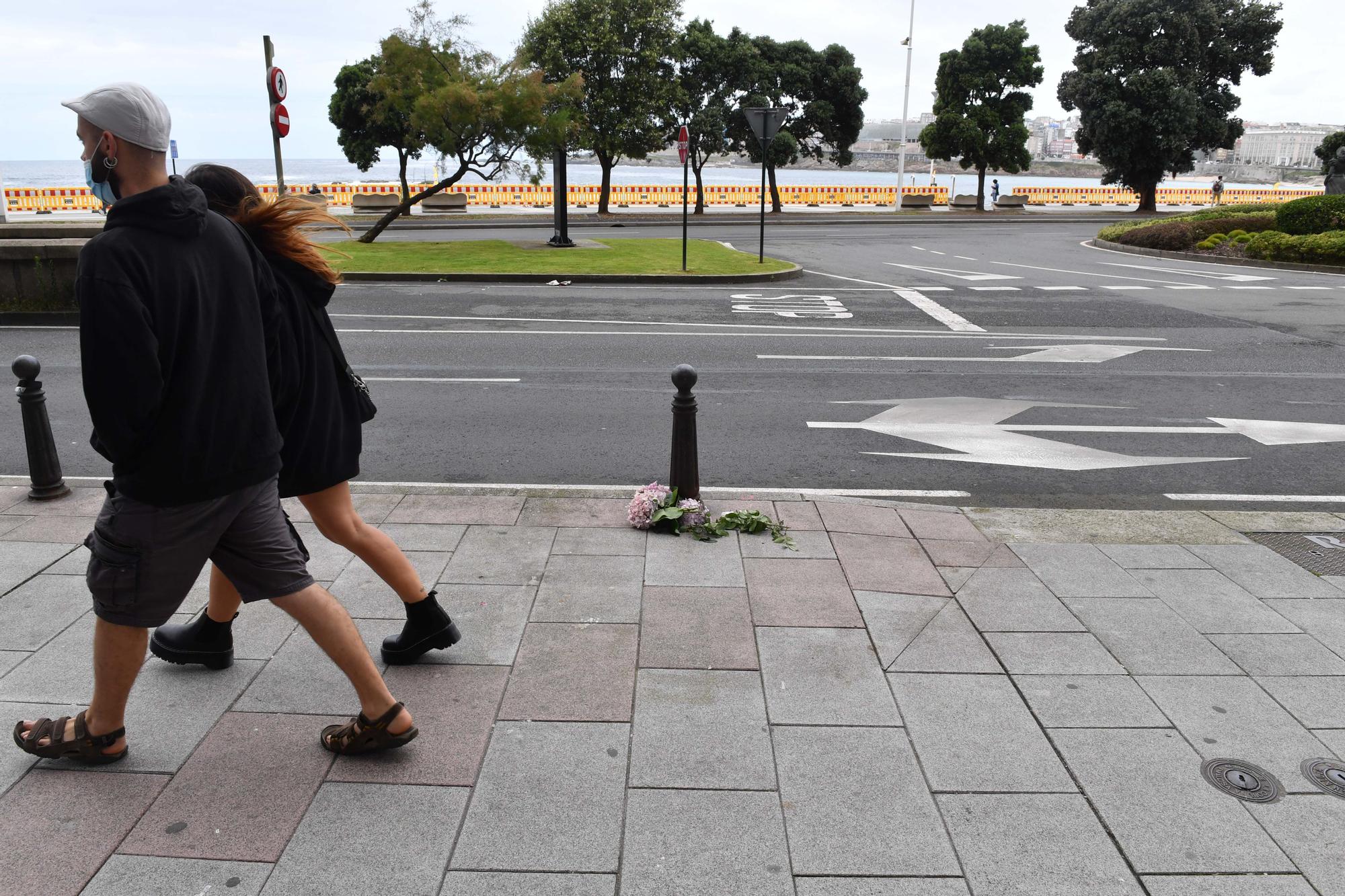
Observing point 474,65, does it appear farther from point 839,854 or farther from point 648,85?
point 839,854

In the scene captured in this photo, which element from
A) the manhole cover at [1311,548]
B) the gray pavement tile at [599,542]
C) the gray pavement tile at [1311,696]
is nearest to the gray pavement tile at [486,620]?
the gray pavement tile at [599,542]

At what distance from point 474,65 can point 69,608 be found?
2091 cm

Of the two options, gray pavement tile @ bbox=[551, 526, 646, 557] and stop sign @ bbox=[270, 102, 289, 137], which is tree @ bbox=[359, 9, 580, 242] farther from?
gray pavement tile @ bbox=[551, 526, 646, 557]

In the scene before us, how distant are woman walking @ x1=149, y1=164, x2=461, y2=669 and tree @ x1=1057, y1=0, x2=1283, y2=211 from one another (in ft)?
133

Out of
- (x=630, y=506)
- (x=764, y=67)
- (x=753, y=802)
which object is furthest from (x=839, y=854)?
(x=764, y=67)

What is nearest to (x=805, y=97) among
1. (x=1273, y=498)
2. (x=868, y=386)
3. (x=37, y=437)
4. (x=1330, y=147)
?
Answer: (x=1330, y=147)

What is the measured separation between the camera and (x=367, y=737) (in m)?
3.28

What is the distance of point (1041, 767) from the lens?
3322mm

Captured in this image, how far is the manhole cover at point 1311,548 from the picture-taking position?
5281 mm

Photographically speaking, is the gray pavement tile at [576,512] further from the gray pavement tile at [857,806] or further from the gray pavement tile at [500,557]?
the gray pavement tile at [857,806]

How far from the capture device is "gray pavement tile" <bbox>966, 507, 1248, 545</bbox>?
561 centimetres

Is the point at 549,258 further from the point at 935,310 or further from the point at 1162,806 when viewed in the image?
the point at 1162,806

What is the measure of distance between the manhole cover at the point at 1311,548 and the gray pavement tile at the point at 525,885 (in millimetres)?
4353

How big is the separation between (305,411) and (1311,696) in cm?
392
